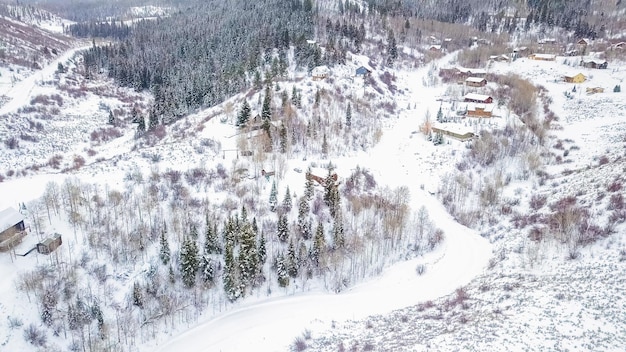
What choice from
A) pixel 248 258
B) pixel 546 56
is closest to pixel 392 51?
pixel 546 56

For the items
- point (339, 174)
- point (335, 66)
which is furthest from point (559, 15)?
point (339, 174)

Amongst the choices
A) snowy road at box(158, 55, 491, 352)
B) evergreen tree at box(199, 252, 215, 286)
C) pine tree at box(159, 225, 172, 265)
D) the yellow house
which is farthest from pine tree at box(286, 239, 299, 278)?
the yellow house

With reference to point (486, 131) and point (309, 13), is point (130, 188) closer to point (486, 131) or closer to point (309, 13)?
point (486, 131)

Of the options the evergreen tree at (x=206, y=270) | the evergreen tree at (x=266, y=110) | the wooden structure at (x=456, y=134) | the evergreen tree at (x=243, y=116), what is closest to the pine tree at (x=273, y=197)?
the evergreen tree at (x=206, y=270)

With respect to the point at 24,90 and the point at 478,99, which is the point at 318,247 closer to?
the point at 478,99

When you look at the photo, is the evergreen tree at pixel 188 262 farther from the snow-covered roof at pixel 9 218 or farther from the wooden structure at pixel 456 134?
the wooden structure at pixel 456 134

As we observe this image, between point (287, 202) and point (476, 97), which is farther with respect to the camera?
point (476, 97)
